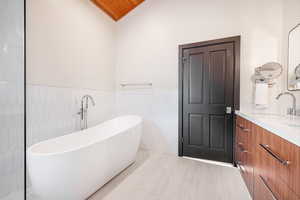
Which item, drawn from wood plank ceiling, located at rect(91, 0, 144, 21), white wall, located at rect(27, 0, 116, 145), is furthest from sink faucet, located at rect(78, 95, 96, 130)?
wood plank ceiling, located at rect(91, 0, 144, 21)

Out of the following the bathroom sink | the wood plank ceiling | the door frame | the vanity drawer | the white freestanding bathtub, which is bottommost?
the white freestanding bathtub

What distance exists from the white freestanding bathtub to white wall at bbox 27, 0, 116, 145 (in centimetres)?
35

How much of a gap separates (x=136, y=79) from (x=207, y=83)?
1399mm

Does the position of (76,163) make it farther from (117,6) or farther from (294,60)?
(117,6)

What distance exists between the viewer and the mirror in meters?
1.72

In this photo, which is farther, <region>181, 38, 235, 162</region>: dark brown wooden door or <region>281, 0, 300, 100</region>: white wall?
<region>181, 38, 235, 162</region>: dark brown wooden door

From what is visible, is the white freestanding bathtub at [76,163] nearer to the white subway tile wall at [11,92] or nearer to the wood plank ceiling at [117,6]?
the white subway tile wall at [11,92]

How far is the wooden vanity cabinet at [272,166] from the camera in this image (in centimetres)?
73

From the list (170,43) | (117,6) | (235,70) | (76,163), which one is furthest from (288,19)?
(76,163)

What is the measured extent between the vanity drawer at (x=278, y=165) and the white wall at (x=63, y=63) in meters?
2.28

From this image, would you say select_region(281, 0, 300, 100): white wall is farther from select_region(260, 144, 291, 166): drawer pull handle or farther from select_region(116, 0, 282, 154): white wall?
select_region(260, 144, 291, 166): drawer pull handle

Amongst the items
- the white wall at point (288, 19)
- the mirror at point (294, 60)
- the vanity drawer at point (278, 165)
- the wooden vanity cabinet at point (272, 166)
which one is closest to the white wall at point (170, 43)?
the white wall at point (288, 19)

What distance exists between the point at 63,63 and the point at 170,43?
72.1 inches

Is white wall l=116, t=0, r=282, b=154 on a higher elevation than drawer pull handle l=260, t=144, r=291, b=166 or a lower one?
higher
